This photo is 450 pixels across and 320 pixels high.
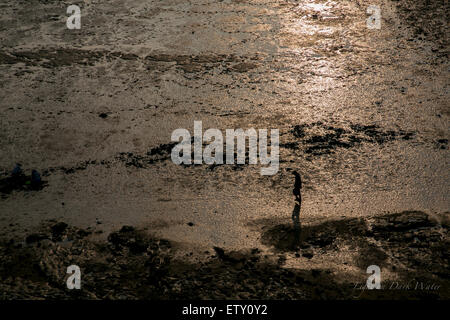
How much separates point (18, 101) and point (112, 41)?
1.29m

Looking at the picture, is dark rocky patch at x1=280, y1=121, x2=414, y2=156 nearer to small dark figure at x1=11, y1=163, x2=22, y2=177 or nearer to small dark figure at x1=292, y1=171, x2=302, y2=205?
small dark figure at x1=292, y1=171, x2=302, y2=205

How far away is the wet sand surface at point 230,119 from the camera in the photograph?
284 centimetres

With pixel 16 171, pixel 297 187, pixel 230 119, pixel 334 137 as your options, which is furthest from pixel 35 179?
pixel 334 137

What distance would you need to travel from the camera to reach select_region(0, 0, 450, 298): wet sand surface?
9.32 feet

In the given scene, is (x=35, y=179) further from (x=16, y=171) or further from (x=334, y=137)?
(x=334, y=137)

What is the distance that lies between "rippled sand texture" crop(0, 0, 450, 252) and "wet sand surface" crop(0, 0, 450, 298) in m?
0.01

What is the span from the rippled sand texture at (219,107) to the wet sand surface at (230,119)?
0.05 ft

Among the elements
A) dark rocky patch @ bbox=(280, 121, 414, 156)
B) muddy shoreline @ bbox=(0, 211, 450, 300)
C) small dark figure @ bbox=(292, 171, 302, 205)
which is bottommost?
muddy shoreline @ bbox=(0, 211, 450, 300)

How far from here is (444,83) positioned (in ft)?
13.5

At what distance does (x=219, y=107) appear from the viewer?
12.8 feet

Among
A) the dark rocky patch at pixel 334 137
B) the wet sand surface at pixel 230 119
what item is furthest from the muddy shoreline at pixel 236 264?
the dark rocky patch at pixel 334 137

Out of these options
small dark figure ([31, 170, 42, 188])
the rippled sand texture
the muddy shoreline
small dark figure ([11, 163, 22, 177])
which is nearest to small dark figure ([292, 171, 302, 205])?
the rippled sand texture

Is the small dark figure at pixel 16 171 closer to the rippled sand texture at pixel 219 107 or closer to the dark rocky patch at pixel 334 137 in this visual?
the rippled sand texture at pixel 219 107
